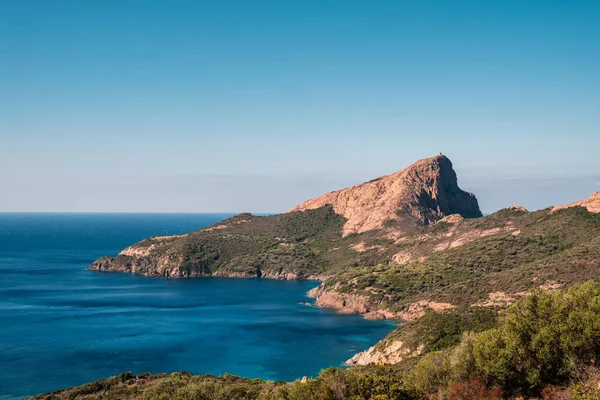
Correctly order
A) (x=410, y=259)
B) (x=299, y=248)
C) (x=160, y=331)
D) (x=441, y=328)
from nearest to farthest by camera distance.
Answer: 1. (x=441, y=328)
2. (x=160, y=331)
3. (x=410, y=259)
4. (x=299, y=248)

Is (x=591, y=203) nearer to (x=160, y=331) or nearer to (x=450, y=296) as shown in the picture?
(x=450, y=296)

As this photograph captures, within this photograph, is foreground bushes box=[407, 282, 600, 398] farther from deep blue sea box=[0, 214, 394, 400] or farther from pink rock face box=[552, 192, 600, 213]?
pink rock face box=[552, 192, 600, 213]

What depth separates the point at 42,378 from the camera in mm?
66250

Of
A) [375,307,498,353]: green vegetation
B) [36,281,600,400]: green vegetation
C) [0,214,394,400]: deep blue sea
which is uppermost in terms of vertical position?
[36,281,600,400]: green vegetation

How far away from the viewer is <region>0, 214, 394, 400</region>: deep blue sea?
71.8 meters

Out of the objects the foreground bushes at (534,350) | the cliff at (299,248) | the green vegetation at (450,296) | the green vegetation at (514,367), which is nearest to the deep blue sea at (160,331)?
the green vegetation at (450,296)

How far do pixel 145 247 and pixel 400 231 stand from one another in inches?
3703

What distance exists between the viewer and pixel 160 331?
313 feet

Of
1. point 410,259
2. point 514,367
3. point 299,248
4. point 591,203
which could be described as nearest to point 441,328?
point 514,367

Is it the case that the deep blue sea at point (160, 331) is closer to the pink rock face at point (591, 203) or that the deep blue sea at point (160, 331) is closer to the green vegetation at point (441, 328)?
the green vegetation at point (441, 328)

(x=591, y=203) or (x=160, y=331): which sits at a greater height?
(x=591, y=203)

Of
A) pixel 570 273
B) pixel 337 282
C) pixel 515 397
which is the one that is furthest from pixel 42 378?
pixel 570 273

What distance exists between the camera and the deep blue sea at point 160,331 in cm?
7181

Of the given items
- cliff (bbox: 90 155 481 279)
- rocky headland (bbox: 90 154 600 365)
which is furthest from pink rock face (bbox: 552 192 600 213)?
cliff (bbox: 90 155 481 279)
